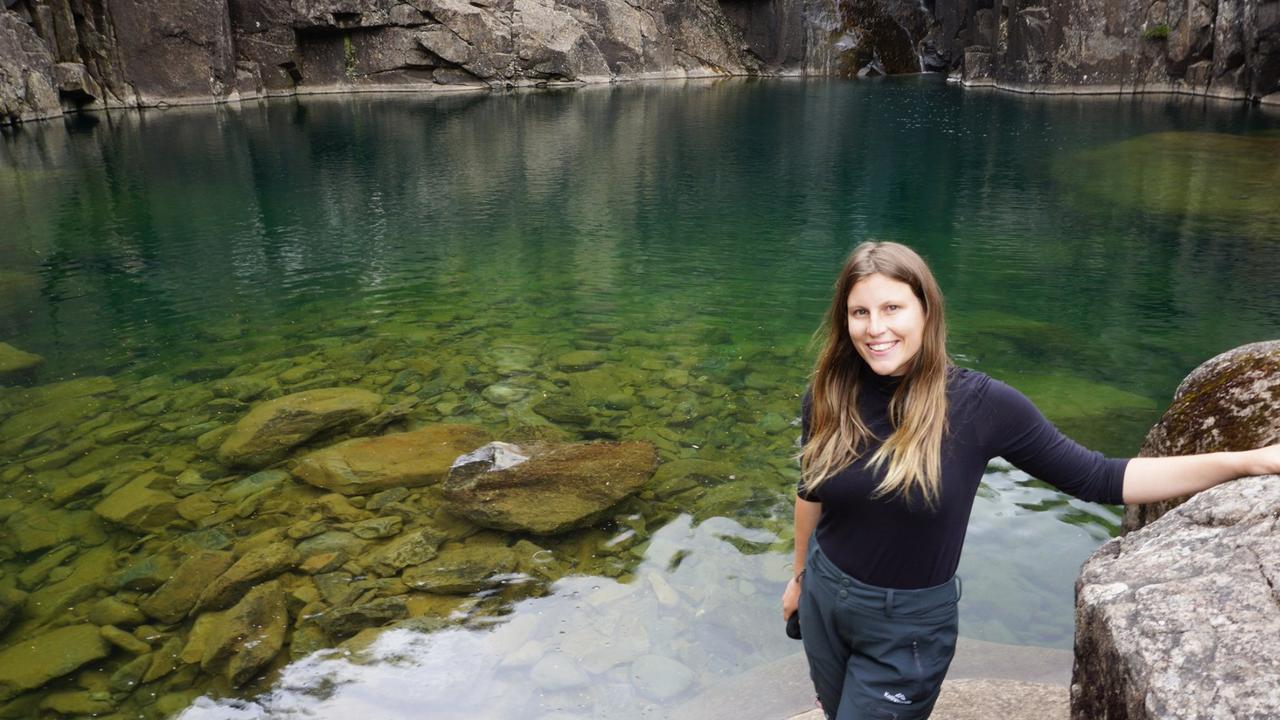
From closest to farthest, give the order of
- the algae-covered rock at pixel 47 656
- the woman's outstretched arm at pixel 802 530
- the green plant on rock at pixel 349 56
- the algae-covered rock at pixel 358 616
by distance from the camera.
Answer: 1. the woman's outstretched arm at pixel 802 530
2. the algae-covered rock at pixel 47 656
3. the algae-covered rock at pixel 358 616
4. the green plant on rock at pixel 349 56

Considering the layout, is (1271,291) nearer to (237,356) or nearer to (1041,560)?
(1041,560)

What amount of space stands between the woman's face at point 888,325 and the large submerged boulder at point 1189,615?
798 millimetres

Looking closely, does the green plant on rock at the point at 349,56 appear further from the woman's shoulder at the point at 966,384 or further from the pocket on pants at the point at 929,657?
the pocket on pants at the point at 929,657

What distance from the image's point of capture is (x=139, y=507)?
7.27 meters

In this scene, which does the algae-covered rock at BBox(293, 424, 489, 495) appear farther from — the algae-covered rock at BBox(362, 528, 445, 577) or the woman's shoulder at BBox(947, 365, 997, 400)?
the woman's shoulder at BBox(947, 365, 997, 400)

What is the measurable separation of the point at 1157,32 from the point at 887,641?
134 feet

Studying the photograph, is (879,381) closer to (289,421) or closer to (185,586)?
(185,586)

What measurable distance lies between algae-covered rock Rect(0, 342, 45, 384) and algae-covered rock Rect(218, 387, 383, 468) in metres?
3.37

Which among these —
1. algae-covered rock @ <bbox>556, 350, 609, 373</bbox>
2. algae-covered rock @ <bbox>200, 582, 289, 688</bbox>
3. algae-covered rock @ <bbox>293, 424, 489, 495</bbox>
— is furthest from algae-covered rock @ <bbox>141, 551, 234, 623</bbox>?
algae-covered rock @ <bbox>556, 350, 609, 373</bbox>

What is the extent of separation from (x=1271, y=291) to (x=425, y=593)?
36.1 feet

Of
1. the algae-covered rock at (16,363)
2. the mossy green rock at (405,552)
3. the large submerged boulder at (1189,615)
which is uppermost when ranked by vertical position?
the large submerged boulder at (1189,615)

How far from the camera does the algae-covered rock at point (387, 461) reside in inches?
298

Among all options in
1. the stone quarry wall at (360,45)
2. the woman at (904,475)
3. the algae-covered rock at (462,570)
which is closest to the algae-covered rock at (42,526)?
the algae-covered rock at (462,570)

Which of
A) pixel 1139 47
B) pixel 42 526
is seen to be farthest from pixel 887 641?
pixel 1139 47
